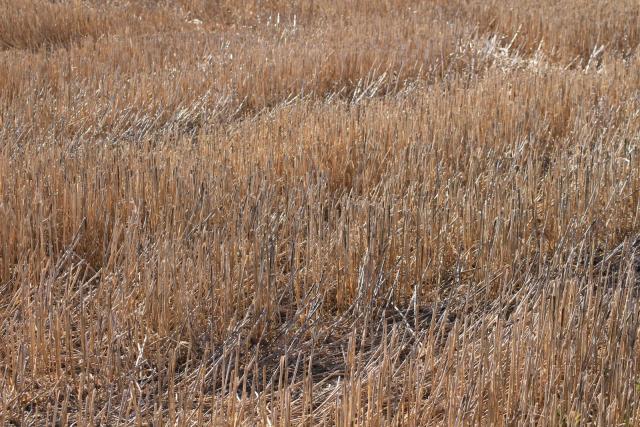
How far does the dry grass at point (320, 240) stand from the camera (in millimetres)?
2379

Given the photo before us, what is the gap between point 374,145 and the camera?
15.1 ft

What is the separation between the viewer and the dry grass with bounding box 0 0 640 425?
7.80ft

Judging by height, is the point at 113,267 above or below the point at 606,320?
below

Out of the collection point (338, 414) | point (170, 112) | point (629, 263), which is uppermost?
point (629, 263)

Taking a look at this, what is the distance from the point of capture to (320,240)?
343cm

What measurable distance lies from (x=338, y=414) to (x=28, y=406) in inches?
43.7

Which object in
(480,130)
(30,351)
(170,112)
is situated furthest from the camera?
(170,112)

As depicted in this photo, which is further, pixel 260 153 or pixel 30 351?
pixel 260 153

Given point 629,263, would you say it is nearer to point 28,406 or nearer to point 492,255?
point 492,255

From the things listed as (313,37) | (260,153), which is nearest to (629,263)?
(260,153)

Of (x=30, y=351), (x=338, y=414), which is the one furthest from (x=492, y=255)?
(x=30, y=351)

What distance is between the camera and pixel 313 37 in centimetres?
806

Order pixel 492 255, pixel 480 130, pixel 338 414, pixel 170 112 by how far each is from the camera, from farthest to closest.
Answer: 1. pixel 170 112
2. pixel 480 130
3. pixel 492 255
4. pixel 338 414

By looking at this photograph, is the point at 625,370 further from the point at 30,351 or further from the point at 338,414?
the point at 30,351
